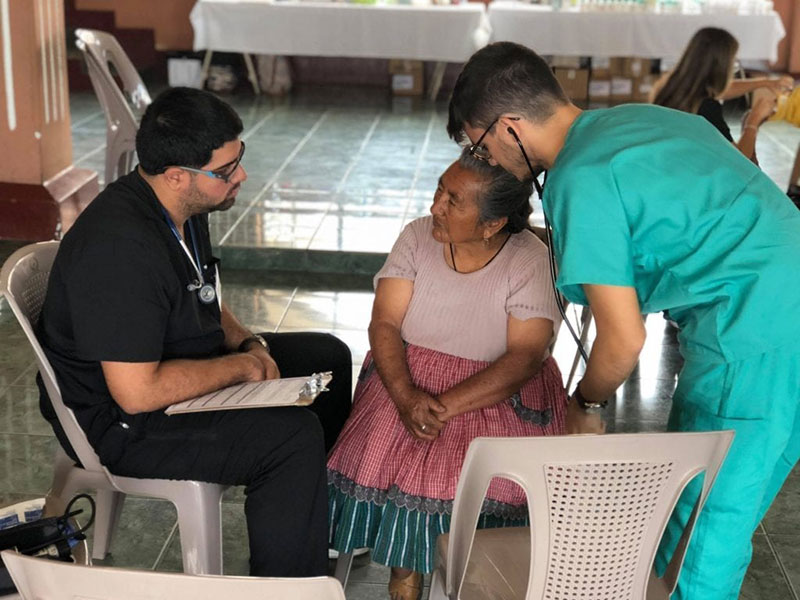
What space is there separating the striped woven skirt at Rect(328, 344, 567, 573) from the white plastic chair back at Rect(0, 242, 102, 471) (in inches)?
21.2

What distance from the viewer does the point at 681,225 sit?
5.78 feet

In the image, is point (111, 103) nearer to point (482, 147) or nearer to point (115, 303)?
point (115, 303)

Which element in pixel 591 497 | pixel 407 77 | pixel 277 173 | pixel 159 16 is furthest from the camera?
pixel 159 16

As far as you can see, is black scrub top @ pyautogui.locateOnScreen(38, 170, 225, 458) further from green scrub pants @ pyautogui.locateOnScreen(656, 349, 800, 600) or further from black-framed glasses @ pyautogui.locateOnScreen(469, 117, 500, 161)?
green scrub pants @ pyautogui.locateOnScreen(656, 349, 800, 600)

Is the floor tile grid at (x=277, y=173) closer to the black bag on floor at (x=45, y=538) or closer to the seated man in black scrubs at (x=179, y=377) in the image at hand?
the seated man in black scrubs at (x=179, y=377)

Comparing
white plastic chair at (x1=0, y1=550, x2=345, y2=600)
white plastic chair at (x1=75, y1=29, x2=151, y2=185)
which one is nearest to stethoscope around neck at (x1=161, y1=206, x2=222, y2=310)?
white plastic chair at (x1=0, y1=550, x2=345, y2=600)

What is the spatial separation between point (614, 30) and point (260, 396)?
671 centimetres

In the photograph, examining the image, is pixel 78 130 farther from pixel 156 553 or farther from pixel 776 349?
pixel 776 349

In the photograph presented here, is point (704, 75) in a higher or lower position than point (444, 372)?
higher

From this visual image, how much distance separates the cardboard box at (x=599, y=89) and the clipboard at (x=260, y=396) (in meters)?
7.05

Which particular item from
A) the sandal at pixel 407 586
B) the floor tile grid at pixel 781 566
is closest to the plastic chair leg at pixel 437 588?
the sandal at pixel 407 586

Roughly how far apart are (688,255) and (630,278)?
12cm

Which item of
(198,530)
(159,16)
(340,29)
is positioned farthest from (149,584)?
(159,16)

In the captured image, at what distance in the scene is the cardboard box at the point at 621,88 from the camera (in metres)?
8.76
